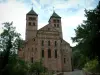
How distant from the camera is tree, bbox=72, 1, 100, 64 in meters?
27.4

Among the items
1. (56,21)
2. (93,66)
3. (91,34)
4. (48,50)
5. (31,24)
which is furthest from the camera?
(56,21)

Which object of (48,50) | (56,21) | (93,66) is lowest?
(93,66)

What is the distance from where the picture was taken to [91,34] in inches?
1092

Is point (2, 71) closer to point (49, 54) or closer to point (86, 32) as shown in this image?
point (86, 32)

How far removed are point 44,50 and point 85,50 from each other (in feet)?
96.4

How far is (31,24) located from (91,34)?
40392mm

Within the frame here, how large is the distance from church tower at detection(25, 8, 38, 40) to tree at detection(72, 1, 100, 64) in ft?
106

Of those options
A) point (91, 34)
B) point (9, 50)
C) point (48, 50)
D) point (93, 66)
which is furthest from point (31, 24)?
point (91, 34)

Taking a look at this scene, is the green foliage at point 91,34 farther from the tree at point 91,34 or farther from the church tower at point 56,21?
the church tower at point 56,21

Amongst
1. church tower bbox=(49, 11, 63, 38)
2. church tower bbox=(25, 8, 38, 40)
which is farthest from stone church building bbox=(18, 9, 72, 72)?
church tower bbox=(49, 11, 63, 38)

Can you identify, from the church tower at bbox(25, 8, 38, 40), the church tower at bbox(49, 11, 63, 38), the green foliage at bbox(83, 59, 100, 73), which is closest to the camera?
the green foliage at bbox(83, 59, 100, 73)

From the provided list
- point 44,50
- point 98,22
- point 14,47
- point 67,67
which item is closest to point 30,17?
point 44,50

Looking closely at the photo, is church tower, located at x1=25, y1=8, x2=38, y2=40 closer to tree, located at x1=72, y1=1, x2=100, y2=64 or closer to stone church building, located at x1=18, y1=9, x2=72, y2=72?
stone church building, located at x1=18, y1=9, x2=72, y2=72

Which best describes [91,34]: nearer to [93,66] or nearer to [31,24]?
[93,66]
